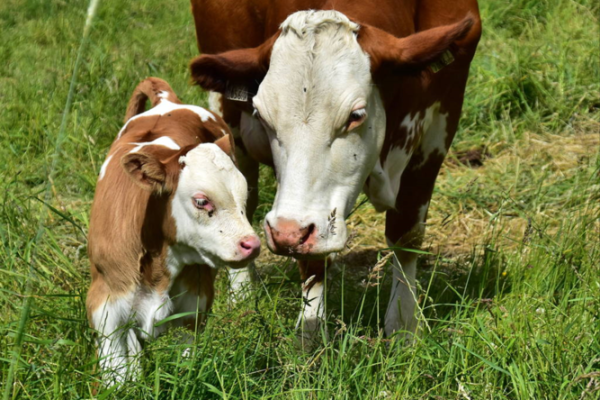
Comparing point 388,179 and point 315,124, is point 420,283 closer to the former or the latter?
point 388,179

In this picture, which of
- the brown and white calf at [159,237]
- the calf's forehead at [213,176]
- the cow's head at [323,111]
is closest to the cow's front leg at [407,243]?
the cow's head at [323,111]

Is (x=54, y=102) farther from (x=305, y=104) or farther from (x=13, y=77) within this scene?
(x=305, y=104)

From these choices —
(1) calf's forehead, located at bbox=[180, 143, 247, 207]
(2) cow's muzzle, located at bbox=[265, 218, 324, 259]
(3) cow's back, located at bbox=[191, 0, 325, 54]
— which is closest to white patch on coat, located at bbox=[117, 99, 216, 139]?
(3) cow's back, located at bbox=[191, 0, 325, 54]

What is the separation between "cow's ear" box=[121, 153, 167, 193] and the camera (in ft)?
10.4

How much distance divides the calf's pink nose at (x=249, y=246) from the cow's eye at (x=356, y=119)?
0.57 meters

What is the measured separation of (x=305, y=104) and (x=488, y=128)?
3.65 metres

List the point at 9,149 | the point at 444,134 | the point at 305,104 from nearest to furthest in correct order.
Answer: the point at 305,104
the point at 444,134
the point at 9,149

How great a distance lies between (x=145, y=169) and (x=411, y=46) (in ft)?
3.79

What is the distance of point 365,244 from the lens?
17.8 ft

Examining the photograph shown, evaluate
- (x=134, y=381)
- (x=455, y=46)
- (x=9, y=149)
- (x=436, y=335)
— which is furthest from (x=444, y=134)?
(x=9, y=149)

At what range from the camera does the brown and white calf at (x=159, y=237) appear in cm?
319

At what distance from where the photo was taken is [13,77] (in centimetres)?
642

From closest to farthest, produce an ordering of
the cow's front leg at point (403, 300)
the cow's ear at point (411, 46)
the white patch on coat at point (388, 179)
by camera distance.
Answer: the cow's ear at point (411, 46) → the white patch on coat at point (388, 179) → the cow's front leg at point (403, 300)

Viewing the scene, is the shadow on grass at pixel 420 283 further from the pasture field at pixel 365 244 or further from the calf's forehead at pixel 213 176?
the calf's forehead at pixel 213 176
